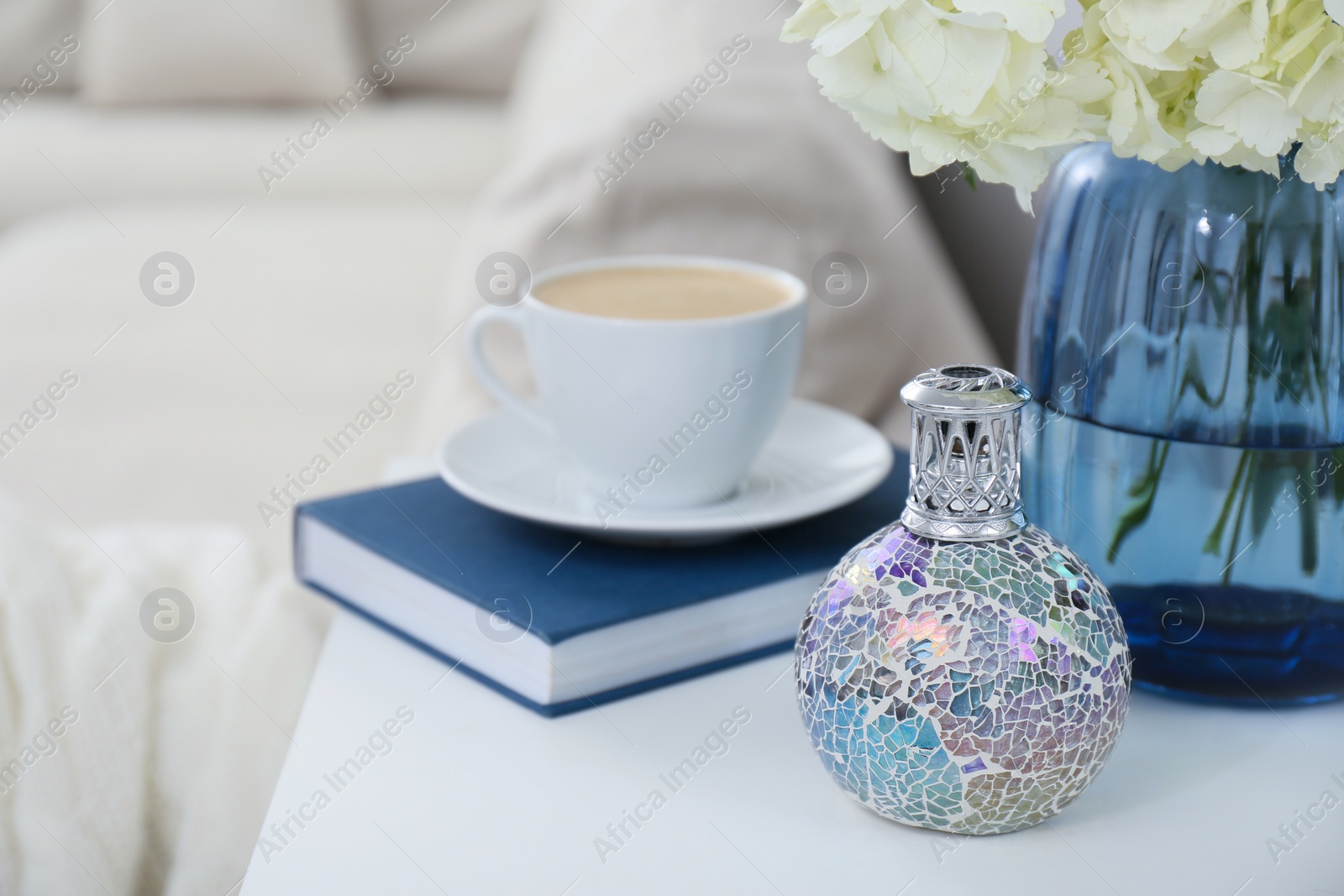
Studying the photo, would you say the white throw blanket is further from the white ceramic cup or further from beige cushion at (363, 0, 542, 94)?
beige cushion at (363, 0, 542, 94)

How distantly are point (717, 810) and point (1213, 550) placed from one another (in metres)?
0.21

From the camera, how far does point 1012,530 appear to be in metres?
0.42

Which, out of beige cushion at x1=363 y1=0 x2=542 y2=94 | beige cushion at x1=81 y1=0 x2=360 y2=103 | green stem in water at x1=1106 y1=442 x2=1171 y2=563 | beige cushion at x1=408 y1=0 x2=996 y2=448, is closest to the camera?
green stem in water at x1=1106 y1=442 x2=1171 y2=563

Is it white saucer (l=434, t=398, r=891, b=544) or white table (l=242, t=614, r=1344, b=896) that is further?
white saucer (l=434, t=398, r=891, b=544)

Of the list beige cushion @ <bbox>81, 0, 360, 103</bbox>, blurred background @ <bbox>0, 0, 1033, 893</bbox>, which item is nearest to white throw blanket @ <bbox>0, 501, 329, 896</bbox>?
blurred background @ <bbox>0, 0, 1033, 893</bbox>

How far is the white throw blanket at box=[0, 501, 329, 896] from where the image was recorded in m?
0.61

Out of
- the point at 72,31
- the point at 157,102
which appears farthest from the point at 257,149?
the point at 72,31

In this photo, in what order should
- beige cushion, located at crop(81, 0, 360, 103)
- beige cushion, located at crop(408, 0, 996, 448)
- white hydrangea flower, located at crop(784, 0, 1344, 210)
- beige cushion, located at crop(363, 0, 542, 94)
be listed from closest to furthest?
white hydrangea flower, located at crop(784, 0, 1344, 210) → beige cushion, located at crop(408, 0, 996, 448) → beige cushion, located at crop(81, 0, 360, 103) → beige cushion, located at crop(363, 0, 542, 94)

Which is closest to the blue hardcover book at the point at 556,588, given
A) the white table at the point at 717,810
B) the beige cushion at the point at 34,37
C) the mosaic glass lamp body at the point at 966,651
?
the white table at the point at 717,810

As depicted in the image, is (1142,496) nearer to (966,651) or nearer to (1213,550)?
(1213,550)

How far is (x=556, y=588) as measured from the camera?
56 centimetres

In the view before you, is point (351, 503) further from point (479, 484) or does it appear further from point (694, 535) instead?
point (694, 535)

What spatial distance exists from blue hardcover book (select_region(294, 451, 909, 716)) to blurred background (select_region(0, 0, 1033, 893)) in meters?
0.07

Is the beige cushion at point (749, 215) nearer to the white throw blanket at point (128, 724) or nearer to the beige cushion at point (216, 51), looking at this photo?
the white throw blanket at point (128, 724)
